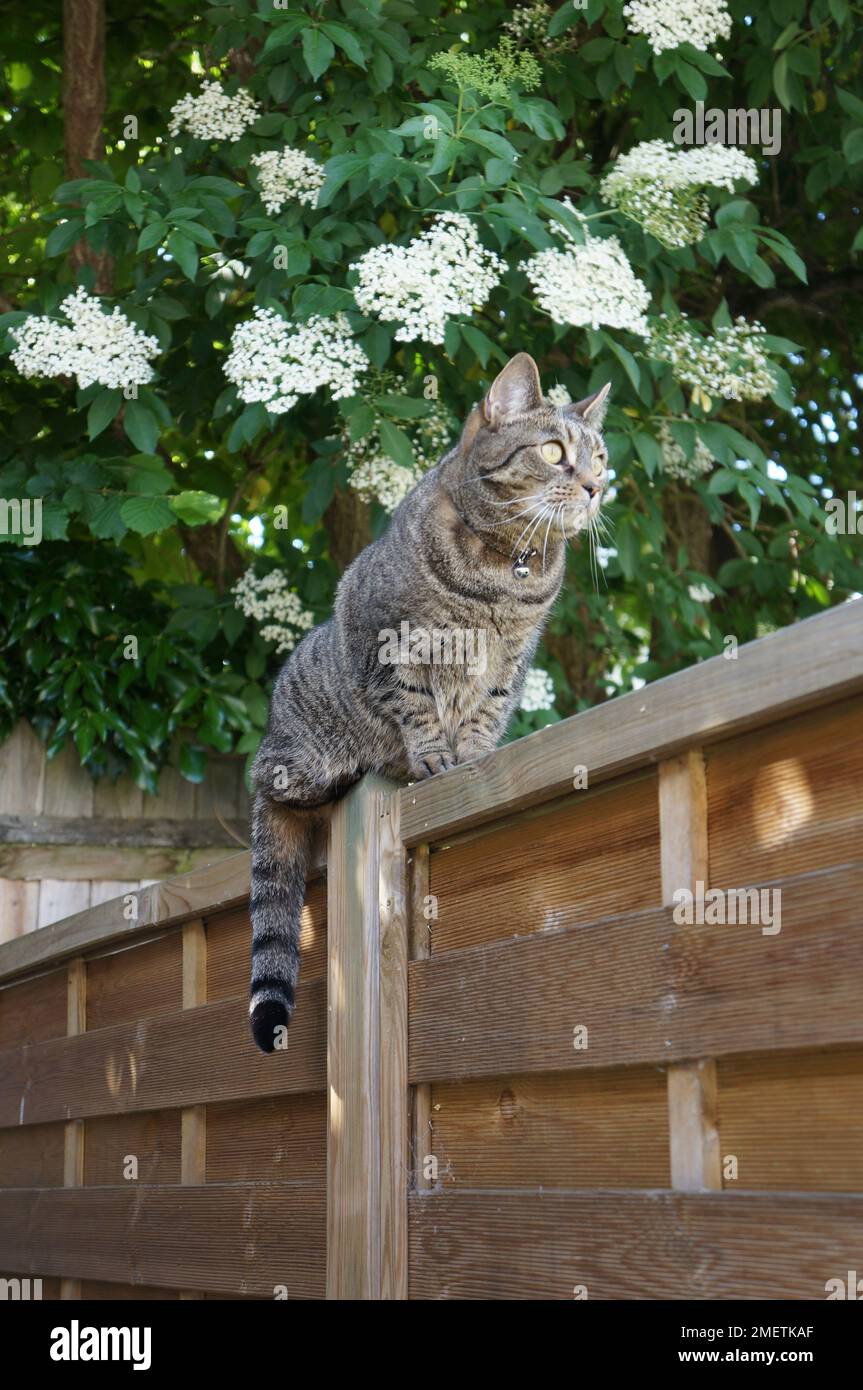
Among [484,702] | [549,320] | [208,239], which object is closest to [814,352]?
Answer: [549,320]

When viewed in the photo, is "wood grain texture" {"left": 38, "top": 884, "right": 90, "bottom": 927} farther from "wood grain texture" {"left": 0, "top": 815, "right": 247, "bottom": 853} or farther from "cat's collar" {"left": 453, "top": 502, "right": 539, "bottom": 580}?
"cat's collar" {"left": 453, "top": 502, "right": 539, "bottom": 580}

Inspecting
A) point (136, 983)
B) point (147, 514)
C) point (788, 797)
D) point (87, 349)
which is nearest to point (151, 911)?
point (136, 983)

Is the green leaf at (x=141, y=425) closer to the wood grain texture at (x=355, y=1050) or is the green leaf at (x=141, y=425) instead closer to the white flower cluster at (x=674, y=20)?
the white flower cluster at (x=674, y=20)

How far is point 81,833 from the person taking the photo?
4953mm

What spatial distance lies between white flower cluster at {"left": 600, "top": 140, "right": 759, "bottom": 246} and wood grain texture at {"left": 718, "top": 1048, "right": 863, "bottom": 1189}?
116 inches

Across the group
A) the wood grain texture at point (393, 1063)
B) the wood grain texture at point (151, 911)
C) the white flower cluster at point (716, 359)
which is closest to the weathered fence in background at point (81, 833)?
the wood grain texture at point (151, 911)

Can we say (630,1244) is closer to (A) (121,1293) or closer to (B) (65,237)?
(A) (121,1293)

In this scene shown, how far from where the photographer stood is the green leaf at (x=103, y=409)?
13.0 ft

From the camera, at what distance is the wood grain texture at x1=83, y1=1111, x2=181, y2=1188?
3117 mm

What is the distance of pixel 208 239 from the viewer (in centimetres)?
372

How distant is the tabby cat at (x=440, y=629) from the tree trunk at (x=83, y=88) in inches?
90.8

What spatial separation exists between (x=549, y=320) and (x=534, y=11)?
94 centimetres

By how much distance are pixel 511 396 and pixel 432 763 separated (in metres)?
0.83
